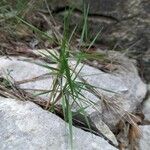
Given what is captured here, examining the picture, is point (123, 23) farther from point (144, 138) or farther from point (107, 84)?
point (144, 138)

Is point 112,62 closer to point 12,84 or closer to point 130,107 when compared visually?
point 130,107

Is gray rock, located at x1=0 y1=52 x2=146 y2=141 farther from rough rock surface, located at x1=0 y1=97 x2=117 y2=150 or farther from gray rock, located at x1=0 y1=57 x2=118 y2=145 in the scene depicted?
rough rock surface, located at x1=0 y1=97 x2=117 y2=150

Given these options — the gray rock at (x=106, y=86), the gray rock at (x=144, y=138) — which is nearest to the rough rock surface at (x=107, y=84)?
the gray rock at (x=106, y=86)

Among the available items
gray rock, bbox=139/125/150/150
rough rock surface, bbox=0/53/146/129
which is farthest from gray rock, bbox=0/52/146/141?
gray rock, bbox=139/125/150/150

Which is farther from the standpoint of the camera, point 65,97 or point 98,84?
point 98,84

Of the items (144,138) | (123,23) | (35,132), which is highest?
(123,23)

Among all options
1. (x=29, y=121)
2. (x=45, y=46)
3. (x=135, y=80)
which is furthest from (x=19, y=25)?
(x=29, y=121)

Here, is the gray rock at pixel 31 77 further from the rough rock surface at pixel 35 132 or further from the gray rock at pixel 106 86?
the rough rock surface at pixel 35 132

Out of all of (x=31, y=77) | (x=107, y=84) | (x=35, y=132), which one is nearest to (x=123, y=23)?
(x=107, y=84)
